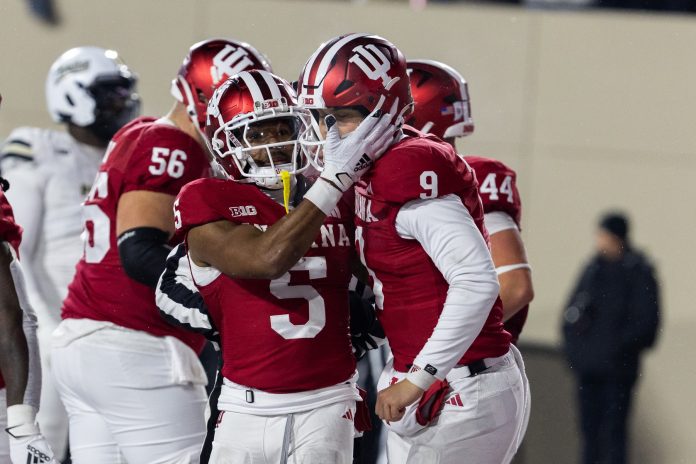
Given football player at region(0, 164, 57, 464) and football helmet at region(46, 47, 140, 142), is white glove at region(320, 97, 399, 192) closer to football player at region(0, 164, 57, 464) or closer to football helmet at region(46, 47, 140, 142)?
football player at region(0, 164, 57, 464)

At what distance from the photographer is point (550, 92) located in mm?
8367

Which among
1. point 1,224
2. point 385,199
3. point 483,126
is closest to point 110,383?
point 1,224

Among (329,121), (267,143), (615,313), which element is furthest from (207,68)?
(615,313)

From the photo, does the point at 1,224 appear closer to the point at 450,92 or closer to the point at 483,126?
the point at 450,92

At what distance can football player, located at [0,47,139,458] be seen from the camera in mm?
4297

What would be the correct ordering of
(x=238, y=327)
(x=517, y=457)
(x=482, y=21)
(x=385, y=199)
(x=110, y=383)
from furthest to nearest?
(x=482, y=21) < (x=517, y=457) < (x=110, y=383) < (x=238, y=327) < (x=385, y=199)

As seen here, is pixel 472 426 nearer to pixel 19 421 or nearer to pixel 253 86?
pixel 253 86

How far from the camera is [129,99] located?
14.6 ft

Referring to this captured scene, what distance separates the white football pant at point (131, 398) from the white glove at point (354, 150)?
1.10 meters

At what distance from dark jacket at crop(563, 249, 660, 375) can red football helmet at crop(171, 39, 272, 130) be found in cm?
307

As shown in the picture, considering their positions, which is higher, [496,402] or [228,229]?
[228,229]

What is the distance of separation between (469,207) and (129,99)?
2348mm

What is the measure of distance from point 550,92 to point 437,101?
5235 mm

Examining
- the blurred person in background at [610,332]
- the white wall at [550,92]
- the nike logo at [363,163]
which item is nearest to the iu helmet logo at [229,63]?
the nike logo at [363,163]
